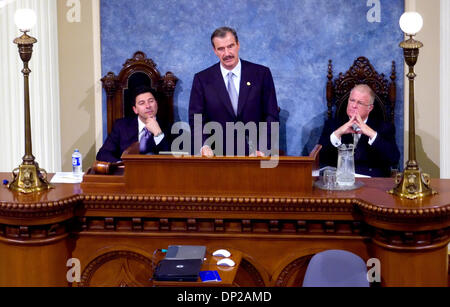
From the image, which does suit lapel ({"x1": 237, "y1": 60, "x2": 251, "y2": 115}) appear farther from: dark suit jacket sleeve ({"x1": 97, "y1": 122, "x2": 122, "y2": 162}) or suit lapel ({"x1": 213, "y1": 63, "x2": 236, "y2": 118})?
dark suit jacket sleeve ({"x1": 97, "y1": 122, "x2": 122, "y2": 162})

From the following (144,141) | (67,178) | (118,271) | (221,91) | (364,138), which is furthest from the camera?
(144,141)

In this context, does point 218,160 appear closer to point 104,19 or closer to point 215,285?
point 215,285

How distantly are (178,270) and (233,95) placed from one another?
3.05 m

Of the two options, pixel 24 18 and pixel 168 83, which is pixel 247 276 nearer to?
pixel 24 18

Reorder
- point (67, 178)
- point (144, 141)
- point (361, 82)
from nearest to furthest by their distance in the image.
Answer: point (67, 178) < point (144, 141) < point (361, 82)

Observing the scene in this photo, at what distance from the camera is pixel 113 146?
626 cm

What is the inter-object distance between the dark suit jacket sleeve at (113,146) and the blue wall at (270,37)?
2.67 feet

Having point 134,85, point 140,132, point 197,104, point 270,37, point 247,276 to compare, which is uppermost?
point 270,37

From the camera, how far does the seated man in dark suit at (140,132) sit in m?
6.12

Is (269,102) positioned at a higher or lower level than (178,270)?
higher

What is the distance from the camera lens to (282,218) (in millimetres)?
3914

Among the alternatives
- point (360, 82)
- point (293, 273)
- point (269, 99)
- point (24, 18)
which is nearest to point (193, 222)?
point (293, 273)

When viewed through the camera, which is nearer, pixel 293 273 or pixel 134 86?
pixel 293 273

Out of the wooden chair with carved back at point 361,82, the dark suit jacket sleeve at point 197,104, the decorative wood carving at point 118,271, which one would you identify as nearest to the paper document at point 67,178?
the decorative wood carving at point 118,271
